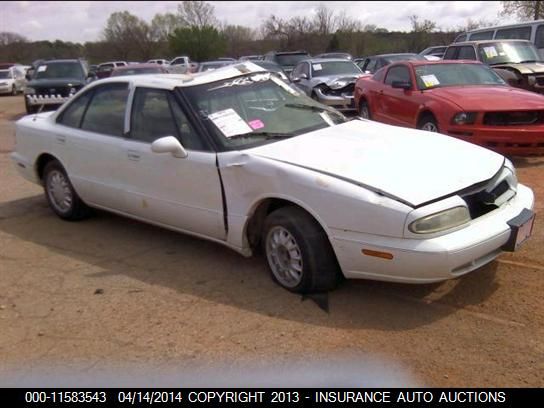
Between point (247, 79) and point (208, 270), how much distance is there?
5.44ft

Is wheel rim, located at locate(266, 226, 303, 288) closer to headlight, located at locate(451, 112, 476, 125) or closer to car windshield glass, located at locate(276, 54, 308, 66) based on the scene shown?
headlight, located at locate(451, 112, 476, 125)

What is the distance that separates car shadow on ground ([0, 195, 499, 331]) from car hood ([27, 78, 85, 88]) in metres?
10.4

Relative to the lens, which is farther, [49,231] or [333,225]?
[49,231]

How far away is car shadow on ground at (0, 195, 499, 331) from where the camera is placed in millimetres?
3521

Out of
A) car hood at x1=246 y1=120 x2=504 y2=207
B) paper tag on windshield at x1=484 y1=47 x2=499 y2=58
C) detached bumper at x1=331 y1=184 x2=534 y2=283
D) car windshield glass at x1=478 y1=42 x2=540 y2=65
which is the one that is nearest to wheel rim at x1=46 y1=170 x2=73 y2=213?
car hood at x1=246 y1=120 x2=504 y2=207

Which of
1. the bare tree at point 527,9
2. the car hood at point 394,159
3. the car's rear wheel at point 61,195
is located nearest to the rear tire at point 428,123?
the car hood at point 394,159

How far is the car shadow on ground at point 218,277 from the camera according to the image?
352 cm

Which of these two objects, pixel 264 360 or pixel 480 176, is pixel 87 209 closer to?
pixel 264 360

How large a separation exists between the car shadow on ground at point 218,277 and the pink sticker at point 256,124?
3.53 feet

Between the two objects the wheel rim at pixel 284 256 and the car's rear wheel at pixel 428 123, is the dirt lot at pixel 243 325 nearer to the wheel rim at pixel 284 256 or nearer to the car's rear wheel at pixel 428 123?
the wheel rim at pixel 284 256

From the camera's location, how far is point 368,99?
396 inches
